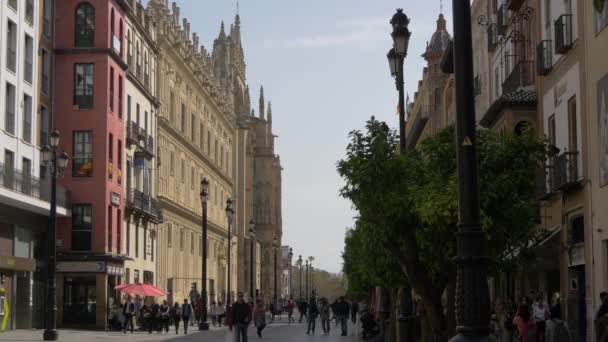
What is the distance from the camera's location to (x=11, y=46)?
142ft

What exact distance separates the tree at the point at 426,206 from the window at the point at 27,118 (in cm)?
2977

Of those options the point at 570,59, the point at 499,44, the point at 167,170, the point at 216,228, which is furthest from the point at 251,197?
the point at 570,59

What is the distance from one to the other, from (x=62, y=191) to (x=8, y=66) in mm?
7851

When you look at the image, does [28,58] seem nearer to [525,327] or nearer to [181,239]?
[181,239]

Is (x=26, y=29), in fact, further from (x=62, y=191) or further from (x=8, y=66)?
(x=62, y=191)

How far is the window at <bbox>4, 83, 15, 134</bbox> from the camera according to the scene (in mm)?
42812

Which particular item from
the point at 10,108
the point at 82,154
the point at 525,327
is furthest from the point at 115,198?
the point at 525,327

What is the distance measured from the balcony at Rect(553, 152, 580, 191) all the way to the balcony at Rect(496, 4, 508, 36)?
942 cm

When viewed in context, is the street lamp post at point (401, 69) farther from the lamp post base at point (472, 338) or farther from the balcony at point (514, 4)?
the balcony at point (514, 4)

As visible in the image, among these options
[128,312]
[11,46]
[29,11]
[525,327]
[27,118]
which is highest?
[29,11]

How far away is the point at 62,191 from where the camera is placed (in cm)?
4878

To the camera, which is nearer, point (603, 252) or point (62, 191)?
point (603, 252)

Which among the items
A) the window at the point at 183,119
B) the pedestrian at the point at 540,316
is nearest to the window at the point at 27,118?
the pedestrian at the point at 540,316

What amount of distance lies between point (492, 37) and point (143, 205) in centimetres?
2709
